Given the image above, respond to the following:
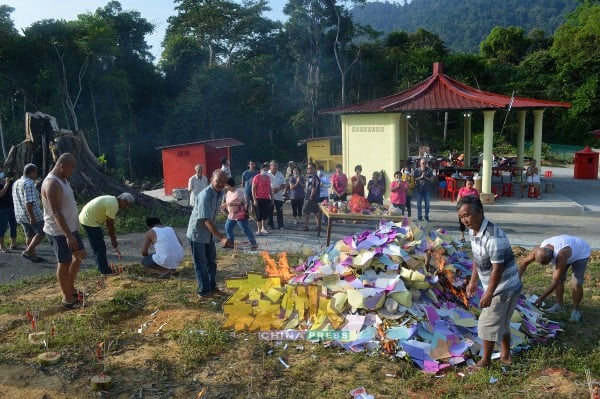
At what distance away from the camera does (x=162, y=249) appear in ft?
24.1

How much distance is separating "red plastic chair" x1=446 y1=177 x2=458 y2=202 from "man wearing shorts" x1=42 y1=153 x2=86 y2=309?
11.3 meters

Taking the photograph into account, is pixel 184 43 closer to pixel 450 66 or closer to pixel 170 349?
pixel 450 66

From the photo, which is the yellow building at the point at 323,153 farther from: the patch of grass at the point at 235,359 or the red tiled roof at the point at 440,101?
the patch of grass at the point at 235,359

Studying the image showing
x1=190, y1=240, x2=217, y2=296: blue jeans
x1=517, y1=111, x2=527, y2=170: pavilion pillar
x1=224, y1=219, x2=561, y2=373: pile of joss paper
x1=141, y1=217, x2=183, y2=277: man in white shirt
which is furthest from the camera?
x1=517, y1=111, x2=527, y2=170: pavilion pillar

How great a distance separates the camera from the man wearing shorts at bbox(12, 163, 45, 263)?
26.7 feet

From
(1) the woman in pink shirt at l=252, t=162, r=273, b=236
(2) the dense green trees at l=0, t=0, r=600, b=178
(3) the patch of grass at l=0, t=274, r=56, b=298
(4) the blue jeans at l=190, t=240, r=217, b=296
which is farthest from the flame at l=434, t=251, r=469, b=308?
(2) the dense green trees at l=0, t=0, r=600, b=178

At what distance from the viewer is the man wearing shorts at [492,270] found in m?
4.30

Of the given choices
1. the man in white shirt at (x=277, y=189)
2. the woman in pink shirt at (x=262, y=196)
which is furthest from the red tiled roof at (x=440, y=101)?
the woman in pink shirt at (x=262, y=196)

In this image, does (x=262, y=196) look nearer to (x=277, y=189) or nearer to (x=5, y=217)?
(x=277, y=189)

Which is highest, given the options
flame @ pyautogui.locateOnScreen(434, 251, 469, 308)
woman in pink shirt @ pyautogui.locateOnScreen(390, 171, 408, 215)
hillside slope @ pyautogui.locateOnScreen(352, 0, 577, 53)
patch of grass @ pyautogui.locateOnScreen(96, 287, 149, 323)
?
hillside slope @ pyautogui.locateOnScreen(352, 0, 577, 53)

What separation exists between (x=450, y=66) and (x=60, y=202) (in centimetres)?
3413

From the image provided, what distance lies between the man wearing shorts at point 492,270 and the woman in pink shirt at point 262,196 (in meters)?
6.38
